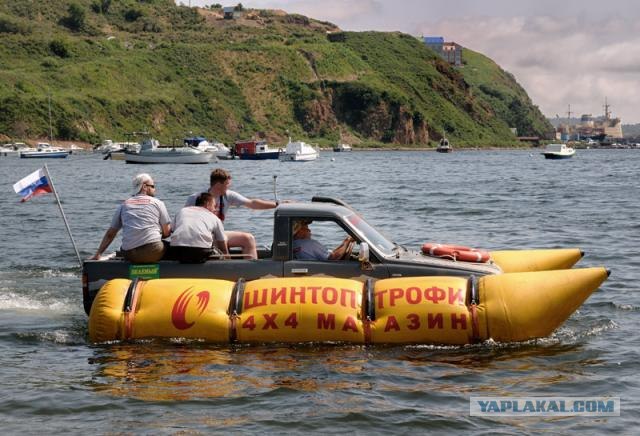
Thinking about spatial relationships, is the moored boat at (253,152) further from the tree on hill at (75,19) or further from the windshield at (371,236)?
the windshield at (371,236)

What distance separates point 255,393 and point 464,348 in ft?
9.70

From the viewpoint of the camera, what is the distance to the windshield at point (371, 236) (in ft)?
43.0

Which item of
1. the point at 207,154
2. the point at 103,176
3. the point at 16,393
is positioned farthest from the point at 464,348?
the point at 207,154

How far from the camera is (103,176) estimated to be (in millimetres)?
64562

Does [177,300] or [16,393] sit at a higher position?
[177,300]

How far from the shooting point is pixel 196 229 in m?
13.1

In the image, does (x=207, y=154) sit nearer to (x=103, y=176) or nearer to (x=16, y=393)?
(x=103, y=176)

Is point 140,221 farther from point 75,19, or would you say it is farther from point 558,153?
point 75,19

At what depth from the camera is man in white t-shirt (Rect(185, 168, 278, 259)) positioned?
45.0 feet

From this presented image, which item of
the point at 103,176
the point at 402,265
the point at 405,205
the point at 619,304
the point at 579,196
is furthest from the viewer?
the point at 103,176

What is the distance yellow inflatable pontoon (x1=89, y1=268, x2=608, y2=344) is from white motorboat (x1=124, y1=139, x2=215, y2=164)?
77.9 m

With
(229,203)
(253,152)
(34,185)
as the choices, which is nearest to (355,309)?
(229,203)

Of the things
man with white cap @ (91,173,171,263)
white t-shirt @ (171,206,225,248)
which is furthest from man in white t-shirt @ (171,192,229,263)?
man with white cap @ (91,173,171,263)

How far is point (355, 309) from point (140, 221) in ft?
10.8
